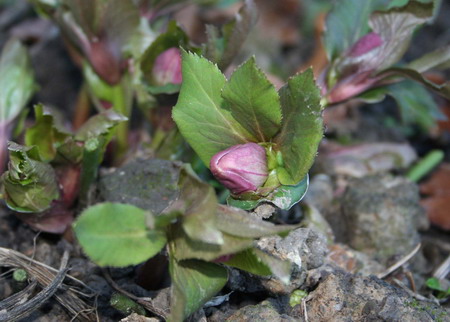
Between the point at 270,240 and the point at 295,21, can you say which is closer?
the point at 270,240

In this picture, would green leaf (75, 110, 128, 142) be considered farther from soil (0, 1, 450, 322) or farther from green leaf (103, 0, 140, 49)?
green leaf (103, 0, 140, 49)

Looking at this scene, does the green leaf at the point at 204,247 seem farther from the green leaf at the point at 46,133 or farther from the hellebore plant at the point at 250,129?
the green leaf at the point at 46,133

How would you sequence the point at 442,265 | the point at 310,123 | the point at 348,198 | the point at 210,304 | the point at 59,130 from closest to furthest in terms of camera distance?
the point at 310,123 → the point at 210,304 → the point at 59,130 → the point at 442,265 → the point at 348,198

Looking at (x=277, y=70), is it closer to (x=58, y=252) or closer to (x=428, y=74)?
(x=428, y=74)

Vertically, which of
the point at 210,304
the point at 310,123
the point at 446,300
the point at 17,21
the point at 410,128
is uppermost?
the point at 310,123

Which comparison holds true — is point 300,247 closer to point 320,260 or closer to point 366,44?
point 320,260

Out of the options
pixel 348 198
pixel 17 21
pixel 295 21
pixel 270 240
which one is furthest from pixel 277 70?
pixel 270 240

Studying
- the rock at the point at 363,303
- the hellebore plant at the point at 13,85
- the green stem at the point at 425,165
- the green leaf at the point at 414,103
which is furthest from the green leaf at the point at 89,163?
the green stem at the point at 425,165
